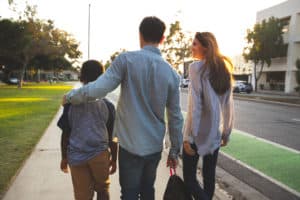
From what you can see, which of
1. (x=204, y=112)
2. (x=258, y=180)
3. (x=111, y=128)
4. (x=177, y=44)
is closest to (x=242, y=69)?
(x=177, y=44)

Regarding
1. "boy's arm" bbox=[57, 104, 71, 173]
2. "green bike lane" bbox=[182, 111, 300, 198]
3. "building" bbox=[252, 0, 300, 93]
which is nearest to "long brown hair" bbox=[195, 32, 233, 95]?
"boy's arm" bbox=[57, 104, 71, 173]

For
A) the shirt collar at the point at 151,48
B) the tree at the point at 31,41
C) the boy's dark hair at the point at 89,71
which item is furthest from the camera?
the tree at the point at 31,41

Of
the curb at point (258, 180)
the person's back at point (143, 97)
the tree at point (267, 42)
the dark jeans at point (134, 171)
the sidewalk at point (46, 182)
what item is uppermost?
the tree at point (267, 42)

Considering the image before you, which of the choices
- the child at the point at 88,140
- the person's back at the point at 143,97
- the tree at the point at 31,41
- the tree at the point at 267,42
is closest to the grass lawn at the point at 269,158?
the child at the point at 88,140

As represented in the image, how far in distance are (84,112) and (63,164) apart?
0.62m

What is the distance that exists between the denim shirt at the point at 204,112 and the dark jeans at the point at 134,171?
0.54 meters

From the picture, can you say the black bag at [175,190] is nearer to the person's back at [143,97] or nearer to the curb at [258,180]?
the person's back at [143,97]

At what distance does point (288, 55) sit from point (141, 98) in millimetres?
48303

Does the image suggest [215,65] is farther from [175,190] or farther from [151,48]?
[175,190]

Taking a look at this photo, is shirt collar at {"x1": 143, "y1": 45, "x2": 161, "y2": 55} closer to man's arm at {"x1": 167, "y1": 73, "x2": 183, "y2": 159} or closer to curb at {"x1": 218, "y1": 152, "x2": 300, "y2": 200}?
man's arm at {"x1": 167, "y1": 73, "x2": 183, "y2": 159}

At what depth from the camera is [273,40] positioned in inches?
1902

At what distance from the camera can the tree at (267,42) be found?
48219mm

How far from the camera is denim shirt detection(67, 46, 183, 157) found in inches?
105

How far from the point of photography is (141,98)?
2.74 meters
